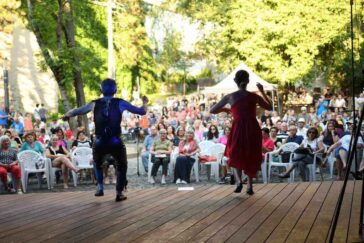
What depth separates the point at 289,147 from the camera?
433 inches

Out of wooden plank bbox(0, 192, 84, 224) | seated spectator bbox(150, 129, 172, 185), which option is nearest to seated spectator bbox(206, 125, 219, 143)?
seated spectator bbox(150, 129, 172, 185)

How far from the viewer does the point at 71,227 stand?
5.08 m

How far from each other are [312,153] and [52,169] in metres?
5.21

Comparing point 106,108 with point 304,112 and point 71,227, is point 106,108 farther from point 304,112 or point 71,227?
point 304,112

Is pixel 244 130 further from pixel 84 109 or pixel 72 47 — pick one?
pixel 72 47

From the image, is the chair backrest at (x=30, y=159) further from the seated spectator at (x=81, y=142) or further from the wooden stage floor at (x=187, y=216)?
the wooden stage floor at (x=187, y=216)

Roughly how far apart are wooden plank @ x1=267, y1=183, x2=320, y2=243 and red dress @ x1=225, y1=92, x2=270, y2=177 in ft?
Result: 2.31

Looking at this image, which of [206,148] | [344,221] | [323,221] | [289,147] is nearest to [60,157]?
[206,148]

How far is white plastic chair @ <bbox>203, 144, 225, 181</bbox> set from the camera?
38.3 feet

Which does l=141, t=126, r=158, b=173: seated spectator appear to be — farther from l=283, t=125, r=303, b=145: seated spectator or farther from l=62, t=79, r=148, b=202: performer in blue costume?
l=62, t=79, r=148, b=202: performer in blue costume

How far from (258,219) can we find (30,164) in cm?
710

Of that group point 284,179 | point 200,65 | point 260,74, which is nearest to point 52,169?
point 284,179

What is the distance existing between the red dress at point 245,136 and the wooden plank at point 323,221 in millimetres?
955

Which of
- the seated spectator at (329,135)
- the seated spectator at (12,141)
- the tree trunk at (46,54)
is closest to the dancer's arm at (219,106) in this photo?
the seated spectator at (329,135)
